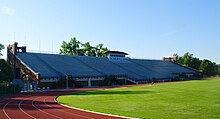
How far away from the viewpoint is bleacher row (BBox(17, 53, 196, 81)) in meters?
62.9

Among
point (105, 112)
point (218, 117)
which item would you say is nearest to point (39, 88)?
point (105, 112)

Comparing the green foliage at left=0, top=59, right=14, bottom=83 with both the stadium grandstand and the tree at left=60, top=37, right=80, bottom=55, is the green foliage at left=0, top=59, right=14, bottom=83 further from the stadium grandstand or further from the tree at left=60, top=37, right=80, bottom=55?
the tree at left=60, top=37, right=80, bottom=55

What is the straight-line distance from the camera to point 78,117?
59.5ft

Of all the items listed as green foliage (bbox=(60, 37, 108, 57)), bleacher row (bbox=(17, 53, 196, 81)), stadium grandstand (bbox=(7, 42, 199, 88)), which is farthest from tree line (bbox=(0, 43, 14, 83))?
green foliage (bbox=(60, 37, 108, 57))

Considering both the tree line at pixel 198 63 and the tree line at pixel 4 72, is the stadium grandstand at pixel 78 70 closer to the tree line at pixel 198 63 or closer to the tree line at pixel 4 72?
the tree line at pixel 4 72

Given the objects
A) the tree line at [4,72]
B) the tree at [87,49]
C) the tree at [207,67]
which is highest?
the tree at [87,49]

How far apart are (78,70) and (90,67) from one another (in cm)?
696

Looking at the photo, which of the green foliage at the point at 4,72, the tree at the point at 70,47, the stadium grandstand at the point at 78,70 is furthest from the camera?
the tree at the point at 70,47

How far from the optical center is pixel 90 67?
7444 centimetres

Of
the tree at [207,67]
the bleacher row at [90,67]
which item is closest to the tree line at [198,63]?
the tree at [207,67]

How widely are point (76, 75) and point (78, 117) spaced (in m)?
46.1

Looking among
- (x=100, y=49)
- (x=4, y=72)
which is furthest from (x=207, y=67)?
(x=4, y=72)

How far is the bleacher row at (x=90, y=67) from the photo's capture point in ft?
206

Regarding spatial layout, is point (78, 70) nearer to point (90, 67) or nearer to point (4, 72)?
point (90, 67)
